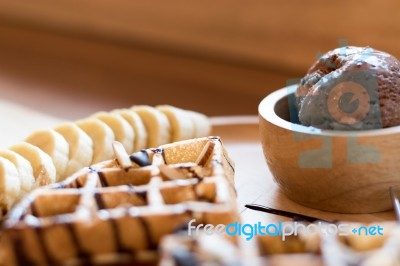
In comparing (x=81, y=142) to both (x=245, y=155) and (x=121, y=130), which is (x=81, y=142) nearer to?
(x=121, y=130)

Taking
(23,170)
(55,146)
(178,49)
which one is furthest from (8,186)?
(178,49)

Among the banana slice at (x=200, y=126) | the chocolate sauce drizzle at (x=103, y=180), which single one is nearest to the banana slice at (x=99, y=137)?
the banana slice at (x=200, y=126)

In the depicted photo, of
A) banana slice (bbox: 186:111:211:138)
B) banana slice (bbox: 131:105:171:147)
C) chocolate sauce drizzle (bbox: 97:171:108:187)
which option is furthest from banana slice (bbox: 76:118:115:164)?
chocolate sauce drizzle (bbox: 97:171:108:187)

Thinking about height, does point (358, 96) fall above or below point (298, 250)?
above

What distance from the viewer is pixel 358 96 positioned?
1064 mm

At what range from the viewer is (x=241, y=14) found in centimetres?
258

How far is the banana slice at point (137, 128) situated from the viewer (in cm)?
147

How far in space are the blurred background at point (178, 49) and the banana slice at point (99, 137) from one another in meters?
0.54

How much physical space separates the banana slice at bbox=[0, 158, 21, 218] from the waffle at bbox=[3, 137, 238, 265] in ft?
0.69

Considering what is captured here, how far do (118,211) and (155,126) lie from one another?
69cm

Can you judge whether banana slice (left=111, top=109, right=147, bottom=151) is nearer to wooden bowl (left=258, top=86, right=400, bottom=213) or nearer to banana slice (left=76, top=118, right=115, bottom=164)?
banana slice (left=76, top=118, right=115, bottom=164)

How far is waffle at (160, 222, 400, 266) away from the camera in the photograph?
69cm

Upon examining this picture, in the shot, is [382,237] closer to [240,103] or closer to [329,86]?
[329,86]

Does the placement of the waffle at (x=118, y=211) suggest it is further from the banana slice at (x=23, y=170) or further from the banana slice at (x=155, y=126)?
the banana slice at (x=155, y=126)
